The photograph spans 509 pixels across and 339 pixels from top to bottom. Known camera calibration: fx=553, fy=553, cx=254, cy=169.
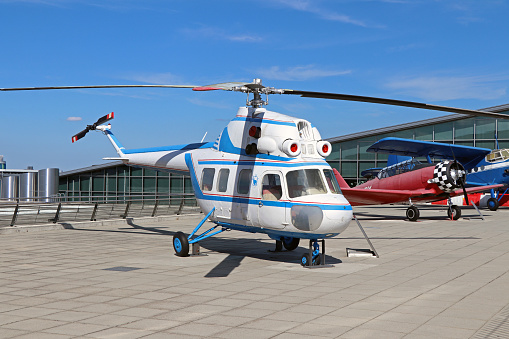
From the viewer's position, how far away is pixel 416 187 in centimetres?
2484

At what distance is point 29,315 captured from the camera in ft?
23.1

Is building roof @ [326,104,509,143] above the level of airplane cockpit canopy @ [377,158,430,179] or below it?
above

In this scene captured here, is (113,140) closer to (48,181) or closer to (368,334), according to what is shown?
(368,334)

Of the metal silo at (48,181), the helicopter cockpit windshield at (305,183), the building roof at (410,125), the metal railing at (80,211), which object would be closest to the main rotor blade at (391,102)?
the helicopter cockpit windshield at (305,183)

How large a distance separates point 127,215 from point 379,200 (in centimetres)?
1110

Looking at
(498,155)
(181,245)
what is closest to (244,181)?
(181,245)

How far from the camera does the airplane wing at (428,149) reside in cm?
2856

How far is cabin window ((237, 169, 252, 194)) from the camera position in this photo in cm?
1179

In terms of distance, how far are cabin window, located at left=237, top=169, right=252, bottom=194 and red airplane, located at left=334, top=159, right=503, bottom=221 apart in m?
11.1

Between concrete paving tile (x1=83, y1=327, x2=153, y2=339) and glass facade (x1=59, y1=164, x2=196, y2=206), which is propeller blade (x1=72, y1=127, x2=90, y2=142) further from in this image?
glass facade (x1=59, y1=164, x2=196, y2=206)

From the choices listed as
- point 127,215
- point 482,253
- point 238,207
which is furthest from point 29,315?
point 127,215

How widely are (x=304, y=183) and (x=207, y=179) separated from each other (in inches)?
116

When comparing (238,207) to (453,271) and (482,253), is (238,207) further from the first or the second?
(482,253)

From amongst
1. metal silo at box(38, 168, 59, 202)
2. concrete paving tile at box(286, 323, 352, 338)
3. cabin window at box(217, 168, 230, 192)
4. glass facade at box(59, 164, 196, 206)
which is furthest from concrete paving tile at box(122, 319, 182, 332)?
metal silo at box(38, 168, 59, 202)
